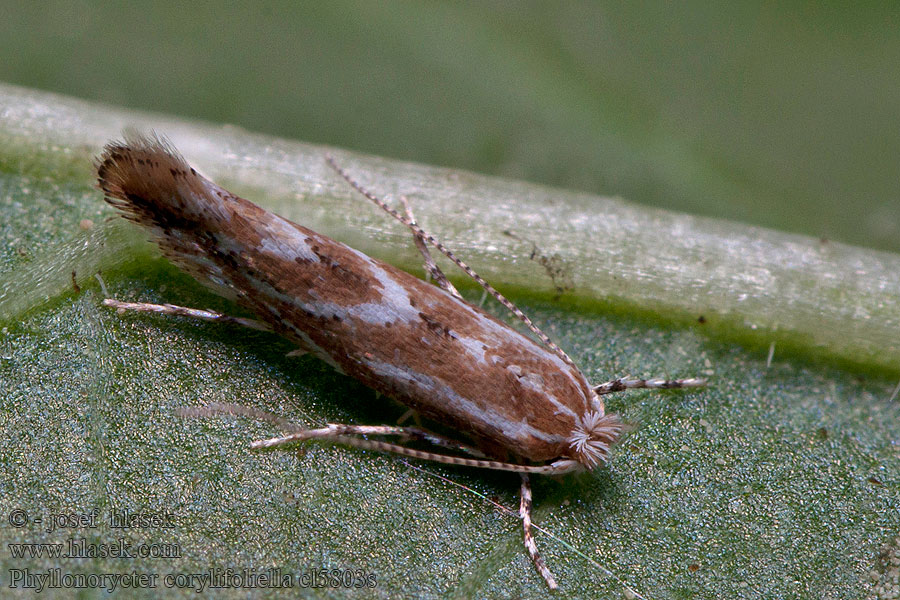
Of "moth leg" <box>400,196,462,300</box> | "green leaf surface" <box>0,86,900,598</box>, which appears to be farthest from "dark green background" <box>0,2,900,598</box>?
"moth leg" <box>400,196,462,300</box>

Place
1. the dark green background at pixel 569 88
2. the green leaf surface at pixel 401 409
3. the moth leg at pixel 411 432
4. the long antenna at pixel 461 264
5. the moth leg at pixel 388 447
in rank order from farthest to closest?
1. the dark green background at pixel 569 88
2. the long antenna at pixel 461 264
3. the moth leg at pixel 411 432
4. the moth leg at pixel 388 447
5. the green leaf surface at pixel 401 409

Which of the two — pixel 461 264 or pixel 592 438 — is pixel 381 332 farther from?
pixel 592 438

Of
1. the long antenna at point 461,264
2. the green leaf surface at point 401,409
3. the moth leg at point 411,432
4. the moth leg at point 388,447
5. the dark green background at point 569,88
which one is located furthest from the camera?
the dark green background at point 569,88

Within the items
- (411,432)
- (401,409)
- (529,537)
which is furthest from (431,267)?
(529,537)

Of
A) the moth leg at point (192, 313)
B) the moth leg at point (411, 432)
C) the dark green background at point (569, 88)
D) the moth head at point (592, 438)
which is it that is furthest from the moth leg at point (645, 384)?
the dark green background at point (569, 88)

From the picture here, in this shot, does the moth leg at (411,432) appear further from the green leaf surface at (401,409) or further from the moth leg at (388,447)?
the green leaf surface at (401,409)
